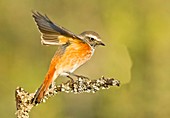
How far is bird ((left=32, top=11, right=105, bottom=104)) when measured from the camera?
144 inches

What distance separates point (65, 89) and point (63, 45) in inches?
35.6

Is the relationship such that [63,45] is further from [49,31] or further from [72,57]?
[49,31]

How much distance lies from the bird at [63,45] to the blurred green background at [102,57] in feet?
9.38

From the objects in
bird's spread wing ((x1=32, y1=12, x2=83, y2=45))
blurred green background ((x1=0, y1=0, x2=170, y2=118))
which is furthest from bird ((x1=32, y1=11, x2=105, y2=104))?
blurred green background ((x1=0, y1=0, x2=170, y2=118))

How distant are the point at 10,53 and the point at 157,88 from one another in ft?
6.75

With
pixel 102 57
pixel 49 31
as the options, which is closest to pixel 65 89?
pixel 49 31

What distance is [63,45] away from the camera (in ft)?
13.3

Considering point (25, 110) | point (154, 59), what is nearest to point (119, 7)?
point (154, 59)

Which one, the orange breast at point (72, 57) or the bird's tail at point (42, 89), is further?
the orange breast at point (72, 57)

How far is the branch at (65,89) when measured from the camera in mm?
2972

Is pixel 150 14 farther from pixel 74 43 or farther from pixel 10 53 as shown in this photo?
pixel 74 43

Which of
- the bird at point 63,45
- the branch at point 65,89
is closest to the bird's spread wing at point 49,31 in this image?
the bird at point 63,45

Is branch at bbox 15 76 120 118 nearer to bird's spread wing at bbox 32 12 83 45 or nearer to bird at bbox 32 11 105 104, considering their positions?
bird at bbox 32 11 105 104

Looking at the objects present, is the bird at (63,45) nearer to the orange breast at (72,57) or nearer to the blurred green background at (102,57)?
the orange breast at (72,57)
